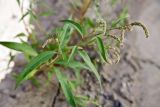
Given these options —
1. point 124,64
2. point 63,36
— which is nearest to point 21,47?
point 63,36

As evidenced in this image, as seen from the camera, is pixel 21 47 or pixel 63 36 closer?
pixel 63 36

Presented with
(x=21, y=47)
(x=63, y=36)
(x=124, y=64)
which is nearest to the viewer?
(x=63, y=36)

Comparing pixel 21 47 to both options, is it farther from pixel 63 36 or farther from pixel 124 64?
pixel 124 64

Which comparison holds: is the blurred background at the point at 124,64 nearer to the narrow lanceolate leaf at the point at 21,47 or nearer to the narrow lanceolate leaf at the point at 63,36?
the narrow lanceolate leaf at the point at 21,47

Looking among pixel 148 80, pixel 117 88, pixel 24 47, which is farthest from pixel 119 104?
Answer: pixel 24 47

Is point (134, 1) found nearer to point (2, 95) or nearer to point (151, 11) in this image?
point (151, 11)

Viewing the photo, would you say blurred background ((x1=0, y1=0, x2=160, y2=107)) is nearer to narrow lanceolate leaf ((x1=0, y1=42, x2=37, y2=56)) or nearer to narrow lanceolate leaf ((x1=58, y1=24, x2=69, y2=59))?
narrow lanceolate leaf ((x1=0, y1=42, x2=37, y2=56))

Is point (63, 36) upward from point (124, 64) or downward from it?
upward

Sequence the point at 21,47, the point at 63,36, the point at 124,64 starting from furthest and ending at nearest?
the point at 124,64, the point at 21,47, the point at 63,36
